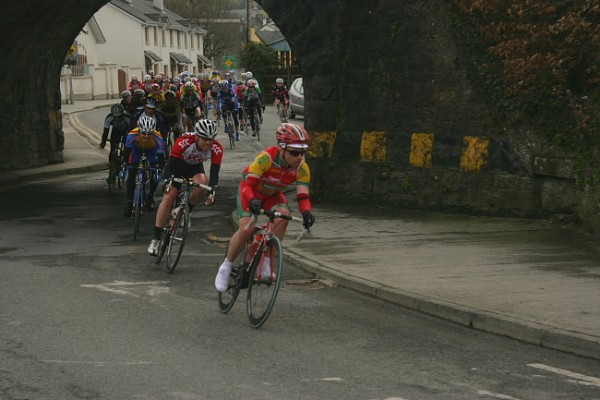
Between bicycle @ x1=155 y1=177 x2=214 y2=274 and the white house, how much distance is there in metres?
52.3

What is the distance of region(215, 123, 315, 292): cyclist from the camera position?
29.6ft

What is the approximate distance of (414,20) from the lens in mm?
16078

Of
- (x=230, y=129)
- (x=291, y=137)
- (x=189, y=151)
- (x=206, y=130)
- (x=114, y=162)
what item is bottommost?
(x=230, y=129)

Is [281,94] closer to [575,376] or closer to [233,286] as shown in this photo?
[233,286]

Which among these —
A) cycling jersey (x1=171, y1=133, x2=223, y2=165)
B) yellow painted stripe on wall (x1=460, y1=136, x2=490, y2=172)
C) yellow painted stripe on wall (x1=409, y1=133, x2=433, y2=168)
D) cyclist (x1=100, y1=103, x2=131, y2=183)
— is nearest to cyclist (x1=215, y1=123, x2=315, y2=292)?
cycling jersey (x1=171, y1=133, x2=223, y2=165)

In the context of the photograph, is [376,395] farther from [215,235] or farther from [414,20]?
[414,20]

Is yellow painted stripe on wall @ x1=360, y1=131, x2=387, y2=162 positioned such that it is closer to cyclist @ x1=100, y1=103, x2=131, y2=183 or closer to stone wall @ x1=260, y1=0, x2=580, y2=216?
stone wall @ x1=260, y1=0, x2=580, y2=216

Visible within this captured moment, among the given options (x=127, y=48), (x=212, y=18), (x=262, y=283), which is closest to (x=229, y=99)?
(x=262, y=283)

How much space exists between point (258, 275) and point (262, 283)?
86 millimetres

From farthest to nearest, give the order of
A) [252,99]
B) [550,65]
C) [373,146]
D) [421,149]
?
1. [252,99]
2. [373,146]
3. [421,149]
4. [550,65]

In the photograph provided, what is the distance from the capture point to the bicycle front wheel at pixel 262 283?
8922mm

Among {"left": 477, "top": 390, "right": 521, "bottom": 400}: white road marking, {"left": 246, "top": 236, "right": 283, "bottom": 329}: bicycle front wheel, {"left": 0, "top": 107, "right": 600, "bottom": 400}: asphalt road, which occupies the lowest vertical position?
{"left": 0, "top": 107, "right": 600, "bottom": 400}: asphalt road

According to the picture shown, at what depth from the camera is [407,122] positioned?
645 inches

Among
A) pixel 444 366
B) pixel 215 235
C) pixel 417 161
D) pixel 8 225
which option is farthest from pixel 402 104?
pixel 444 366
